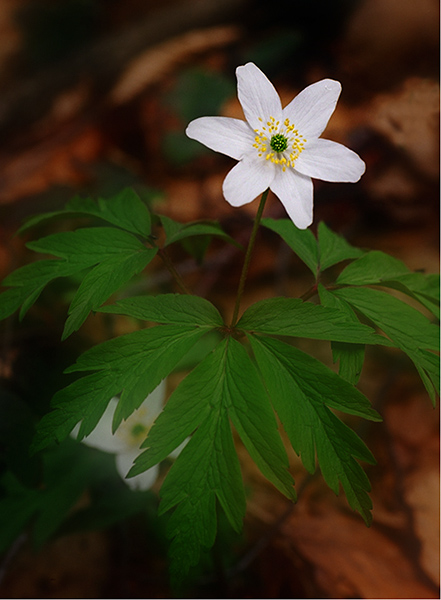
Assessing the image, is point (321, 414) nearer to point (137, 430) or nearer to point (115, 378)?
point (115, 378)

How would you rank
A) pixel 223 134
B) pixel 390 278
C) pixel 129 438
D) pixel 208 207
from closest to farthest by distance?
pixel 223 134 → pixel 390 278 → pixel 129 438 → pixel 208 207

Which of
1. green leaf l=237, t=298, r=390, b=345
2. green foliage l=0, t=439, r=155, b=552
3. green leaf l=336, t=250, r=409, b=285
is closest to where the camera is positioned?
green leaf l=237, t=298, r=390, b=345

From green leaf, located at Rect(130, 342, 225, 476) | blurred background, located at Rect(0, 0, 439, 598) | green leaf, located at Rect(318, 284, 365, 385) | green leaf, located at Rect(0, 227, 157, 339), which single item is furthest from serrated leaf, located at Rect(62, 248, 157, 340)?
blurred background, located at Rect(0, 0, 439, 598)

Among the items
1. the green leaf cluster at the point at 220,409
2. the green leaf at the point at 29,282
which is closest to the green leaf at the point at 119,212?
the green leaf at the point at 29,282

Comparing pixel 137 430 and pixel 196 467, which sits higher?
pixel 196 467

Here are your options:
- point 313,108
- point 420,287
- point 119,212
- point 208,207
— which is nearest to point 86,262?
point 119,212

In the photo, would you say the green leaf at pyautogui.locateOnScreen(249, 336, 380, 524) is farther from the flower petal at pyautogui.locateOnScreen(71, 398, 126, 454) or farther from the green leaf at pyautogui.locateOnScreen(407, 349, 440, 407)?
the flower petal at pyautogui.locateOnScreen(71, 398, 126, 454)

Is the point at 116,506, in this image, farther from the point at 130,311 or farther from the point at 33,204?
the point at 33,204
